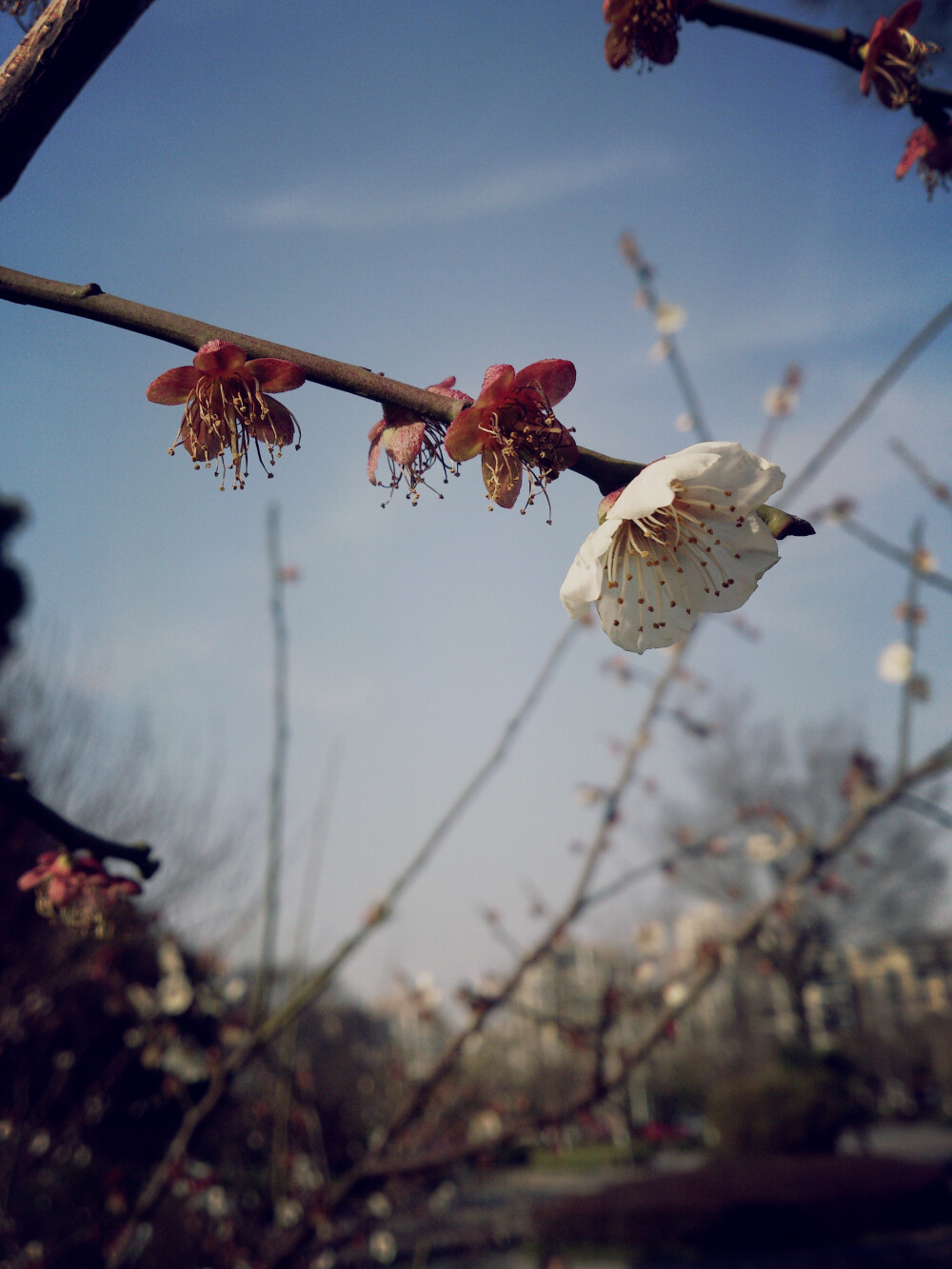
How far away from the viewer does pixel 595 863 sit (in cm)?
265

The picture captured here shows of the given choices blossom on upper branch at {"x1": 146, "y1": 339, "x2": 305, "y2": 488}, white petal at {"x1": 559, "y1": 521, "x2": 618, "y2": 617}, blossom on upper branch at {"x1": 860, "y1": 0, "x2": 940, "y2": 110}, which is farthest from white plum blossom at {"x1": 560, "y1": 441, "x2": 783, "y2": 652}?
blossom on upper branch at {"x1": 860, "y1": 0, "x2": 940, "y2": 110}

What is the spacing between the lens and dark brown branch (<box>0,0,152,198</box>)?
71 centimetres

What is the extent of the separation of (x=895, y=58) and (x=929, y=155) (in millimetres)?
157

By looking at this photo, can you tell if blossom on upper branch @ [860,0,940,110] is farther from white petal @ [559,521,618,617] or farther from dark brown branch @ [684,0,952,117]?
white petal @ [559,521,618,617]

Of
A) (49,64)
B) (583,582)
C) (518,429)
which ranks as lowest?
(583,582)

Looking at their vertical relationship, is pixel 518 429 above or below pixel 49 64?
below

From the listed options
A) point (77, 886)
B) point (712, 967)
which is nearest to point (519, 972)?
point (712, 967)

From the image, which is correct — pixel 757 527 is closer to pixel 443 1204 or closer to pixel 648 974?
pixel 443 1204

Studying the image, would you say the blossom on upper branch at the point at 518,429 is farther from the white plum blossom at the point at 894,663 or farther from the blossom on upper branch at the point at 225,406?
the white plum blossom at the point at 894,663

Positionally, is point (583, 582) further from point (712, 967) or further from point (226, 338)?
point (712, 967)

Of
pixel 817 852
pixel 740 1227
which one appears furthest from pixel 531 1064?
pixel 817 852

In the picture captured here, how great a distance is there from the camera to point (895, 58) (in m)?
1.09

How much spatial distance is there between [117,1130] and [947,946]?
2364 cm

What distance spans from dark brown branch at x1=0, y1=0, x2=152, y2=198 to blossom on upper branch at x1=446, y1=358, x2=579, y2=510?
454mm
